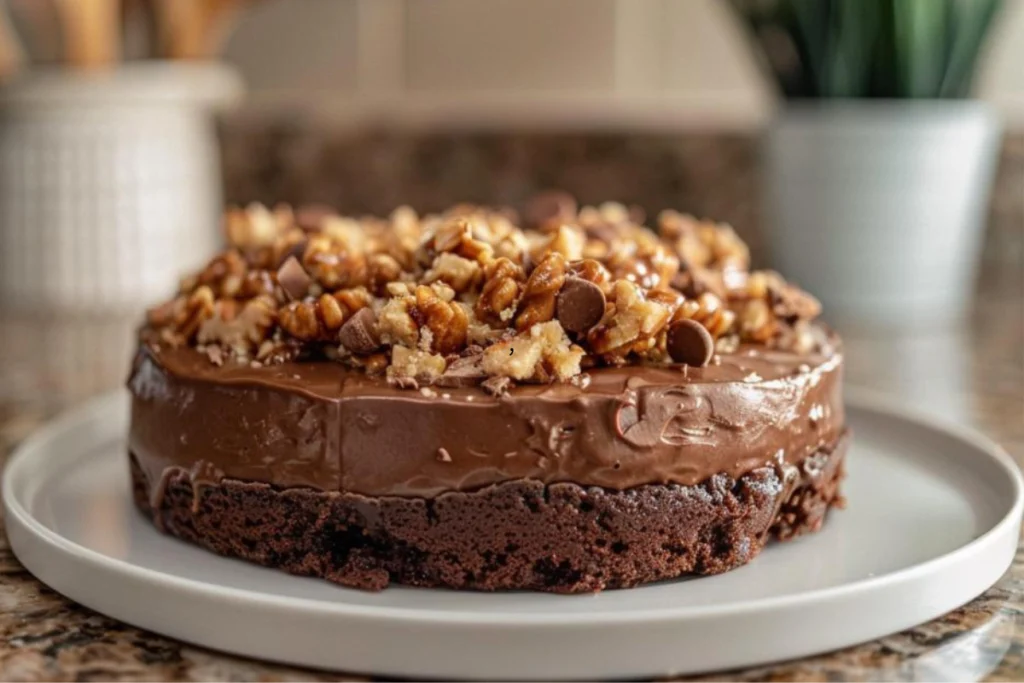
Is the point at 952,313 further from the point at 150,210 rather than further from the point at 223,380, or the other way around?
the point at 223,380


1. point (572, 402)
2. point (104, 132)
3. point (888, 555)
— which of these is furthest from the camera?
point (104, 132)

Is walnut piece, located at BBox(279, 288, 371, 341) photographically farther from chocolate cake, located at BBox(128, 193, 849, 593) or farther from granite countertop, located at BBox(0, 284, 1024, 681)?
granite countertop, located at BBox(0, 284, 1024, 681)

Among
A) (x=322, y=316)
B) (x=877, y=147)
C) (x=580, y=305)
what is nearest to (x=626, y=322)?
(x=580, y=305)

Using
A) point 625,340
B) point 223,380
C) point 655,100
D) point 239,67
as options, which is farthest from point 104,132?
point 625,340

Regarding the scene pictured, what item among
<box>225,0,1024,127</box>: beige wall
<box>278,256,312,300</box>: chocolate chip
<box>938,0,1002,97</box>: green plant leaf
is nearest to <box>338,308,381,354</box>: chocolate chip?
<box>278,256,312,300</box>: chocolate chip

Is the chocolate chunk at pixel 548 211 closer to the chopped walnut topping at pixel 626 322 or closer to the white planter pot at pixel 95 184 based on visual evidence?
the chopped walnut topping at pixel 626 322

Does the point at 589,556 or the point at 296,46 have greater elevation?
the point at 296,46

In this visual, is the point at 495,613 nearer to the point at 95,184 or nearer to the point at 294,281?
the point at 294,281
